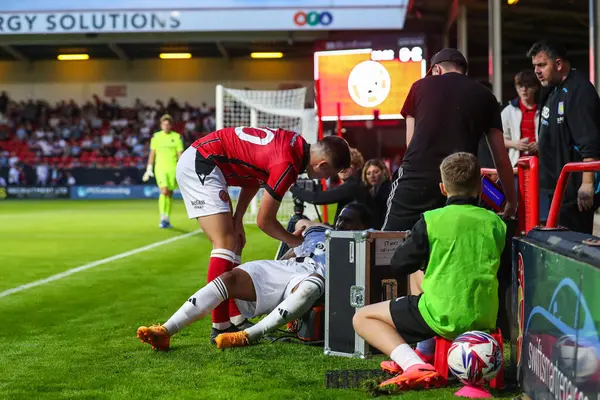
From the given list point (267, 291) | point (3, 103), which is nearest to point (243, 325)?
point (267, 291)

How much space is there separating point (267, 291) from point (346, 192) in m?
2.87

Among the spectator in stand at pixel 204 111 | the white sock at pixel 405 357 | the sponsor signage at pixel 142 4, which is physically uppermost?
the sponsor signage at pixel 142 4

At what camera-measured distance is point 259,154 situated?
18.0ft

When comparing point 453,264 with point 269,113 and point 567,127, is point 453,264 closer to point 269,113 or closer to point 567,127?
point 567,127

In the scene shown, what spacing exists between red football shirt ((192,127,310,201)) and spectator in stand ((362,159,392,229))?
109 inches

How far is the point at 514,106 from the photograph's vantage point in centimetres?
793

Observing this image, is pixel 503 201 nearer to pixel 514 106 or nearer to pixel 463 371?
pixel 463 371

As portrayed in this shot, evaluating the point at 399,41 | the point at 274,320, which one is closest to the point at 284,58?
the point at 399,41

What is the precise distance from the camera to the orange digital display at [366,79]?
16031mm

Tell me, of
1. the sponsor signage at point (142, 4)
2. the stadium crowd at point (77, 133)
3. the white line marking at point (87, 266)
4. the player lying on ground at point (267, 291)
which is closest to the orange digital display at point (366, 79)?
the white line marking at point (87, 266)

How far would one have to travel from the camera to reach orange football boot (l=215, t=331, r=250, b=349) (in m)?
5.43

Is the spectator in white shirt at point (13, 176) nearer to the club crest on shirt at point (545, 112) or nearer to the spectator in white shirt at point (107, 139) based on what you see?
the spectator in white shirt at point (107, 139)

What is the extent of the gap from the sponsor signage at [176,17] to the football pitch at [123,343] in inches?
813

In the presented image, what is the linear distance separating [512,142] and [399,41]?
54.0 ft
